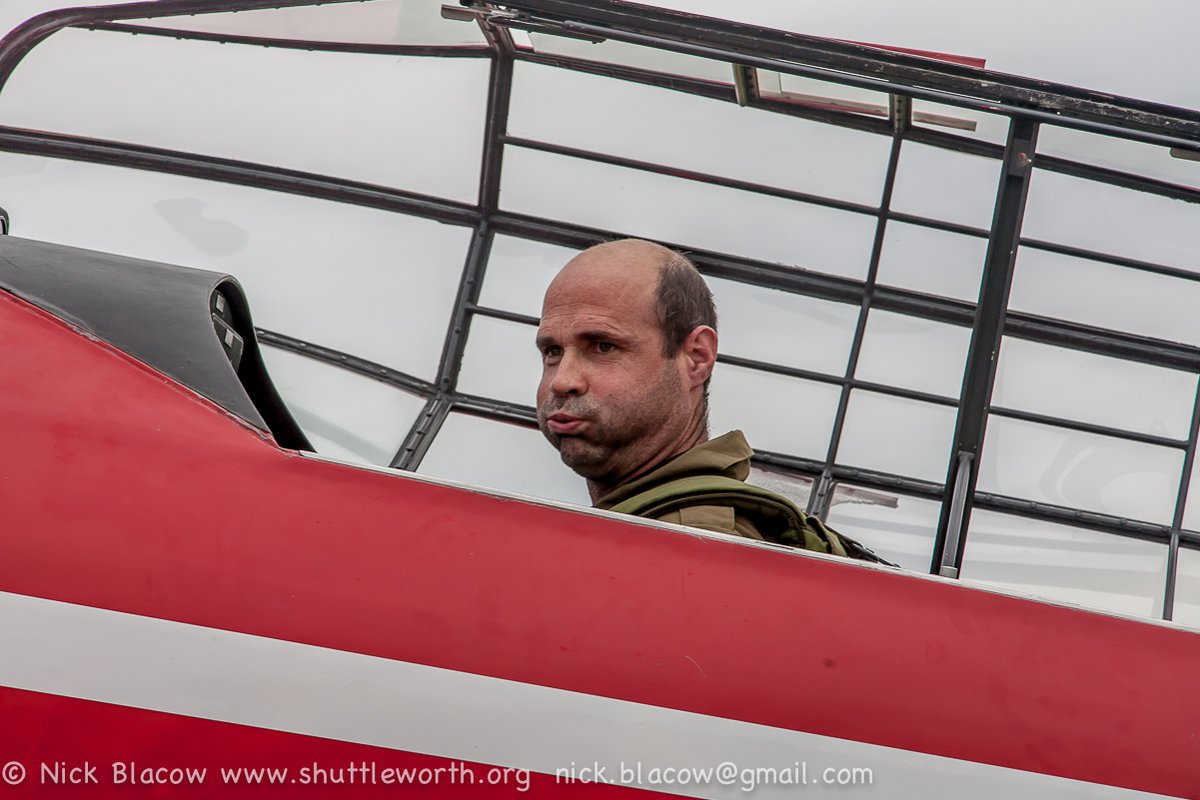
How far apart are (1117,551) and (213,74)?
233 inches

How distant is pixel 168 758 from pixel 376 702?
0.81ft

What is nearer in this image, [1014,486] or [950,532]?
[950,532]

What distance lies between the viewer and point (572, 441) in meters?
2.20

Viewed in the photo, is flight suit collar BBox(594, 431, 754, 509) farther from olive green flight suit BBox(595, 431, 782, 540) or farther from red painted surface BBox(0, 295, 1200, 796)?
red painted surface BBox(0, 295, 1200, 796)

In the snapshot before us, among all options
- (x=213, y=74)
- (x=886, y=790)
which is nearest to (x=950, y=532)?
(x=886, y=790)

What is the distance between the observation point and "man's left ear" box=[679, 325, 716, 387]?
8.00ft

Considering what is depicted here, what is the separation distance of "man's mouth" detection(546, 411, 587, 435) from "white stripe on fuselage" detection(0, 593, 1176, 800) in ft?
2.97

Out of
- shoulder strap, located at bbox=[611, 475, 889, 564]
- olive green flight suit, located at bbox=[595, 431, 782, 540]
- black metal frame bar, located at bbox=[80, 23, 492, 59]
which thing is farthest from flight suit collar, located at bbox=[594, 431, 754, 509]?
black metal frame bar, located at bbox=[80, 23, 492, 59]

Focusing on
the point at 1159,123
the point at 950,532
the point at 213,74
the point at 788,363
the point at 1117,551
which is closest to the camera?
the point at 1159,123

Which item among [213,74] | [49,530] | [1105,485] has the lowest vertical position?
[49,530]

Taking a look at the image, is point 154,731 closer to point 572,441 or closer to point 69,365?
point 69,365

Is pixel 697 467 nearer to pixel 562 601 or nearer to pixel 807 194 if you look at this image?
pixel 562 601

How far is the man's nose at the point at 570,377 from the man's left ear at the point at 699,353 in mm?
280

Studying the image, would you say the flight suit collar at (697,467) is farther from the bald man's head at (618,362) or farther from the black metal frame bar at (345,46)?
the black metal frame bar at (345,46)
